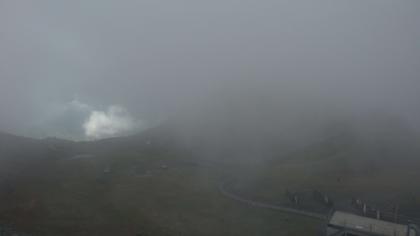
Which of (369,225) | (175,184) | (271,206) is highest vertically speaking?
(175,184)

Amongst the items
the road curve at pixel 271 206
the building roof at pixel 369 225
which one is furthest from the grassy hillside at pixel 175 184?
the building roof at pixel 369 225

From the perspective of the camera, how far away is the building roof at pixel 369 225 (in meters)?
75.9

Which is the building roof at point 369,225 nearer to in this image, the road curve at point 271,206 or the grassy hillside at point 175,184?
the grassy hillside at point 175,184

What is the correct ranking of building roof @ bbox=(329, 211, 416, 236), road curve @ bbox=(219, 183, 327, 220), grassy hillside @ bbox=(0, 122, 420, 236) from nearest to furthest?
building roof @ bbox=(329, 211, 416, 236) < grassy hillside @ bbox=(0, 122, 420, 236) < road curve @ bbox=(219, 183, 327, 220)

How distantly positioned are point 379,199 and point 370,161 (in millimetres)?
29795

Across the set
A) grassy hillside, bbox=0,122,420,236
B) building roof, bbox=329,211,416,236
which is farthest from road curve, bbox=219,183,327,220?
building roof, bbox=329,211,416,236

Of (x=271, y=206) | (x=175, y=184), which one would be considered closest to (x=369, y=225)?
(x=271, y=206)

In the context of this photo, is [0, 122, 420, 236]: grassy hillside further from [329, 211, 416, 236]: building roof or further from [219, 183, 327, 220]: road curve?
[329, 211, 416, 236]: building roof

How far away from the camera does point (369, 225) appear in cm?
7812

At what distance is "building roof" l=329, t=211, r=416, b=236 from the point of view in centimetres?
7594

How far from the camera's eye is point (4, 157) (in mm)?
135625

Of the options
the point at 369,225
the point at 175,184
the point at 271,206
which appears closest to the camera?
the point at 369,225

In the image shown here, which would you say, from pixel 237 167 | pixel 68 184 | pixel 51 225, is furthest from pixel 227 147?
pixel 51 225

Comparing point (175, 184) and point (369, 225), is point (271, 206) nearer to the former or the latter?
point (369, 225)
